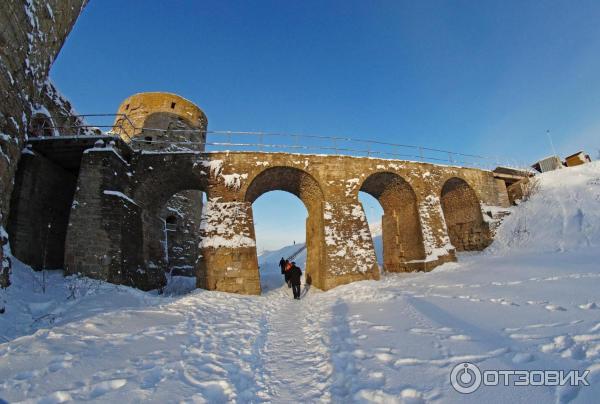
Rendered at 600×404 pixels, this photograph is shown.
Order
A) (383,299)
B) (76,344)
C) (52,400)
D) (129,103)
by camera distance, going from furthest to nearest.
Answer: (129,103)
(383,299)
(76,344)
(52,400)

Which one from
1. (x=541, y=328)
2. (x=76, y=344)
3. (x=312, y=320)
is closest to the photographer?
(x=541, y=328)

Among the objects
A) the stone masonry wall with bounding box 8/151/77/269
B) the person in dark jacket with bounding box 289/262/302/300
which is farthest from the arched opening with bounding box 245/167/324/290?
the stone masonry wall with bounding box 8/151/77/269

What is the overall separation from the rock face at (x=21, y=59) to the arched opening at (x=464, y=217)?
18.2 metres

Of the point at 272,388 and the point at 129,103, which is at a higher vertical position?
the point at 129,103

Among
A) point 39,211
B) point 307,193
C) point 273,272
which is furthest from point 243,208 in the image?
point 273,272

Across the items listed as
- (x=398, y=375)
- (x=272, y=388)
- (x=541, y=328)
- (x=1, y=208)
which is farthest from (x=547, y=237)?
(x=1, y=208)

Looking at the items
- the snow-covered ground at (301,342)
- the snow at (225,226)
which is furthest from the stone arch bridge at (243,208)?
the snow-covered ground at (301,342)

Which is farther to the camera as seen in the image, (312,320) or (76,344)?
(312,320)

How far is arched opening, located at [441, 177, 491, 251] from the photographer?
51.9 feet

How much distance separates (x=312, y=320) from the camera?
656 cm

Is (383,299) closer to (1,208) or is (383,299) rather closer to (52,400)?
(52,400)

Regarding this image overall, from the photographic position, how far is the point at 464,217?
16.9 metres

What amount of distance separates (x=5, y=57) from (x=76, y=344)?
759 centimetres

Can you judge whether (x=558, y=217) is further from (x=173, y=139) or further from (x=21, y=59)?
(x=21, y=59)
